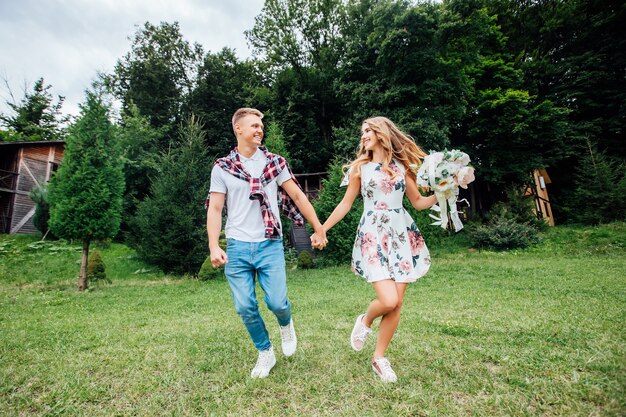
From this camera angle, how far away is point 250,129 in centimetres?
342

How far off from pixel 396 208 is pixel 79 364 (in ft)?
13.1

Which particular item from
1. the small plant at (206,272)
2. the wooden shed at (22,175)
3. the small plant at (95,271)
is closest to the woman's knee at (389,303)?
the small plant at (206,272)

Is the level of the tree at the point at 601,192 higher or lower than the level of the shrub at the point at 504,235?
higher

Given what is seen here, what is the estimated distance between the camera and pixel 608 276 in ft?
28.2

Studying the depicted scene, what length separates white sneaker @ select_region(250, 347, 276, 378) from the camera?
3273 mm

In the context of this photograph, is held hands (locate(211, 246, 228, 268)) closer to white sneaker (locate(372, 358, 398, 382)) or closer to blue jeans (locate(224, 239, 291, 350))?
blue jeans (locate(224, 239, 291, 350))

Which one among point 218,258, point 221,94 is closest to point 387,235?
point 218,258

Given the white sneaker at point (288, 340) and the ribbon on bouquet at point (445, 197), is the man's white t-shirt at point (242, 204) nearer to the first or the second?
the white sneaker at point (288, 340)

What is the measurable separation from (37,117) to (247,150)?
4193 cm

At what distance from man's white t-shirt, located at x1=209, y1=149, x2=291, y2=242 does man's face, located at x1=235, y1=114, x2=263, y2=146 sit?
8.6 inches

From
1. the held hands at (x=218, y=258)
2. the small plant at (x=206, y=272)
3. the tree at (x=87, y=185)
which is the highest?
the tree at (x=87, y=185)

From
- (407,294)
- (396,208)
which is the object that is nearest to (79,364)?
(396,208)

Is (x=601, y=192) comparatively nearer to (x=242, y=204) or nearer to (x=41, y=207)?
(x=242, y=204)

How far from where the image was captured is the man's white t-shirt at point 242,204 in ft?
10.8
